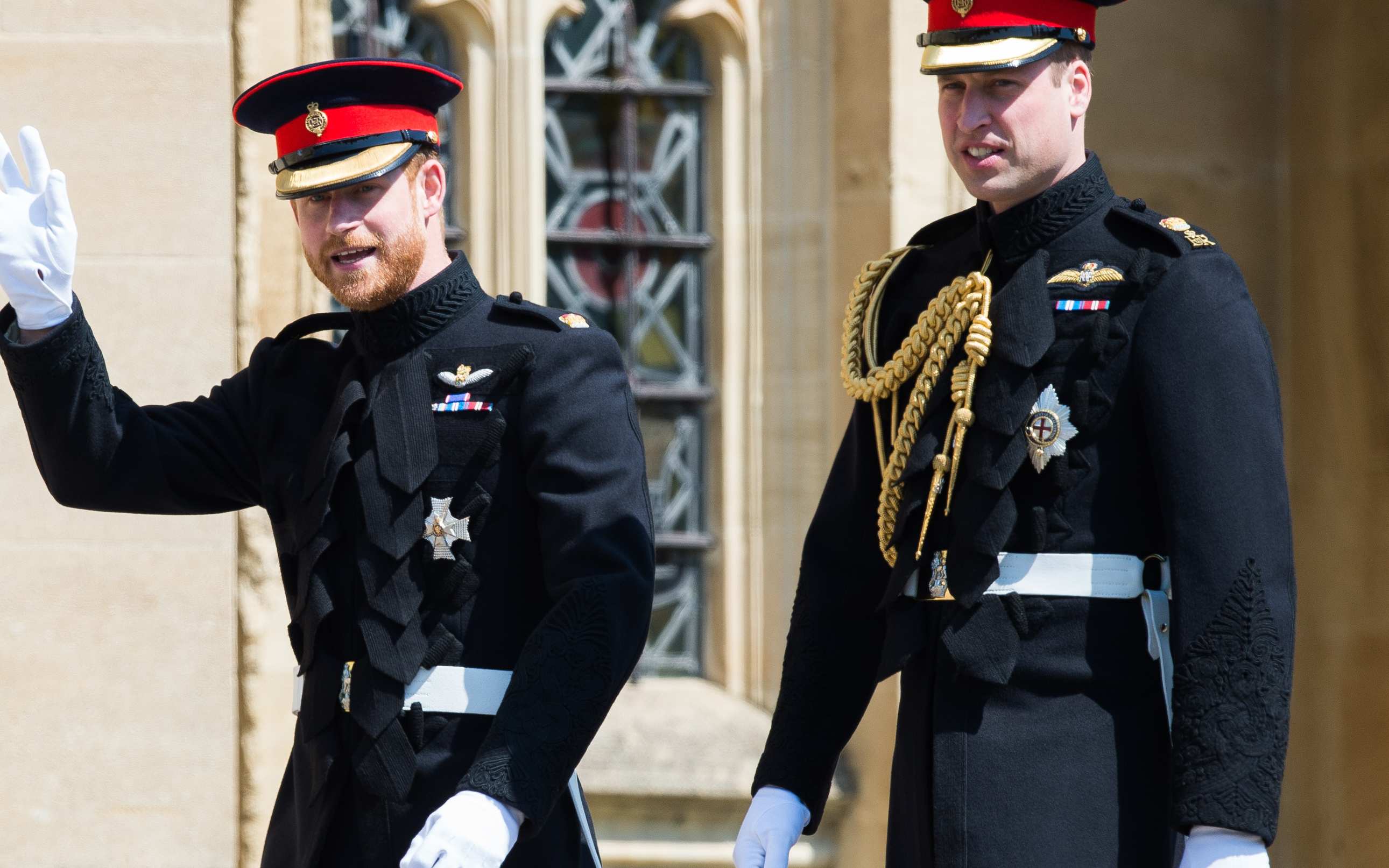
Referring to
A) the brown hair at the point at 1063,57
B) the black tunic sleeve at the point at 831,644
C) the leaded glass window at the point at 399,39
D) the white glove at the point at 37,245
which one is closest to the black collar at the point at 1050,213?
the brown hair at the point at 1063,57

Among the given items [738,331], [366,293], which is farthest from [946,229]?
[738,331]

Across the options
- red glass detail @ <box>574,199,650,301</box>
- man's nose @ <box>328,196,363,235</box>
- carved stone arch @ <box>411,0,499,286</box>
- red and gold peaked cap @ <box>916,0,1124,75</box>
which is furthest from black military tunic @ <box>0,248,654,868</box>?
red glass detail @ <box>574,199,650,301</box>

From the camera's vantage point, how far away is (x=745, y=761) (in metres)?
5.61

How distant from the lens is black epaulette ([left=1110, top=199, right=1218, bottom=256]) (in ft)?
10.2

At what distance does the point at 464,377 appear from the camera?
3406 millimetres

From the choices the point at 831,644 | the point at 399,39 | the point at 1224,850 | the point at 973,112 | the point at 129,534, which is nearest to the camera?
the point at 1224,850

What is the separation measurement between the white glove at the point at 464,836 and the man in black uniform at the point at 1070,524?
403 mm

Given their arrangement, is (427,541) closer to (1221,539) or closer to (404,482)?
(404,482)

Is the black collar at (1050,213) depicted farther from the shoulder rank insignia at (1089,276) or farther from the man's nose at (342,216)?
the man's nose at (342,216)

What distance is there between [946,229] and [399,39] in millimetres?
2639

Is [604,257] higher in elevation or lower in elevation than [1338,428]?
higher

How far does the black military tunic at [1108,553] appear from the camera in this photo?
288 cm

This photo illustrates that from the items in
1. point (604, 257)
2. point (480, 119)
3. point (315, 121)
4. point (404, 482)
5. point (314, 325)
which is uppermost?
point (480, 119)

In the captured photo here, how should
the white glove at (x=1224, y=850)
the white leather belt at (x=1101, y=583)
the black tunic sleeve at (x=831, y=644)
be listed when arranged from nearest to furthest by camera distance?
Answer: 1. the white glove at (x=1224, y=850)
2. the white leather belt at (x=1101, y=583)
3. the black tunic sleeve at (x=831, y=644)
